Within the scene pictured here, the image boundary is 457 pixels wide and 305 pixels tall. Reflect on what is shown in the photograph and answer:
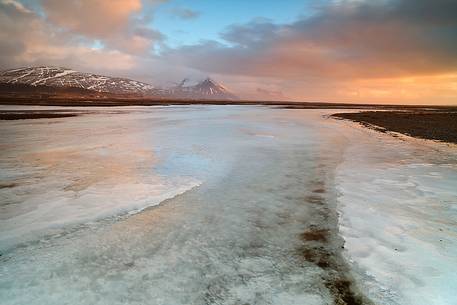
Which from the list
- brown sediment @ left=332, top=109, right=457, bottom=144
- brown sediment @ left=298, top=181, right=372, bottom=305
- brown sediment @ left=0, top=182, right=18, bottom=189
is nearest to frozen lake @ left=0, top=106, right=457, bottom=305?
brown sediment @ left=298, top=181, right=372, bottom=305

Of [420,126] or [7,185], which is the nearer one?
[7,185]

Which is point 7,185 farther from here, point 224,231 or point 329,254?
point 329,254

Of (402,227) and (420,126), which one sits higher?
(420,126)

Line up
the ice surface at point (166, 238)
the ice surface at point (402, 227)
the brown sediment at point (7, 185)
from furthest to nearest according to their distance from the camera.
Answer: the brown sediment at point (7, 185)
the ice surface at point (402, 227)
the ice surface at point (166, 238)

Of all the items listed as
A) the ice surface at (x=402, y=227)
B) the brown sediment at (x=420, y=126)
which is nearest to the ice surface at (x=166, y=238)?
the ice surface at (x=402, y=227)

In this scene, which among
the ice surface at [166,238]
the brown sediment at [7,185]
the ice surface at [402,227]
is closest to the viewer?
the ice surface at [166,238]

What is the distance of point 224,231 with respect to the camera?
6008mm

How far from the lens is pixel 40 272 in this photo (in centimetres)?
457

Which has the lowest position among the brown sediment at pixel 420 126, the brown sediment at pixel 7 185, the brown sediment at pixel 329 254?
the brown sediment at pixel 329 254

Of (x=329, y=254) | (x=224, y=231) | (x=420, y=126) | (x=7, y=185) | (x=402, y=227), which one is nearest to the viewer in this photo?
(x=329, y=254)

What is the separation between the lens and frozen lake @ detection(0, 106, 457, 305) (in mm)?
4230

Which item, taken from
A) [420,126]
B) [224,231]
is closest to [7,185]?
[224,231]

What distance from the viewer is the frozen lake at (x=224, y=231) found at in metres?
4.23

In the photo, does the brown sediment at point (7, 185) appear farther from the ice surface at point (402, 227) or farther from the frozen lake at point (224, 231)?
the ice surface at point (402, 227)
